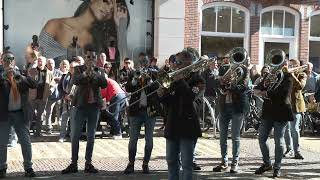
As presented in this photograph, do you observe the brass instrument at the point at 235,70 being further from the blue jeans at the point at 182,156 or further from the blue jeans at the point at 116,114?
the blue jeans at the point at 116,114

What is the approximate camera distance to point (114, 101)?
11.8m

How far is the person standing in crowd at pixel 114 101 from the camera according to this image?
11.8 m

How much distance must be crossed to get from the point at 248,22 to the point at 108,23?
406cm

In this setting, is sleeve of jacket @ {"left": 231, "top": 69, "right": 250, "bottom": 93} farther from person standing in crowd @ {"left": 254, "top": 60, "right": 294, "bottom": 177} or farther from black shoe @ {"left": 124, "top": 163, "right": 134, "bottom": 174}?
black shoe @ {"left": 124, "top": 163, "right": 134, "bottom": 174}

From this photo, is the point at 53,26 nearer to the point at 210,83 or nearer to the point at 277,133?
the point at 210,83

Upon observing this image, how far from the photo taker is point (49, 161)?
30.4 feet

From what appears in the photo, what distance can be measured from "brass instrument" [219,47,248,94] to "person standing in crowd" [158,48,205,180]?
1.91 metres

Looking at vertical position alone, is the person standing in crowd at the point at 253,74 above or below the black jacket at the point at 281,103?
above

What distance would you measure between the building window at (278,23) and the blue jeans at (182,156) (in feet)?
34.2

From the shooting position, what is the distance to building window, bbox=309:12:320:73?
16875 millimetres

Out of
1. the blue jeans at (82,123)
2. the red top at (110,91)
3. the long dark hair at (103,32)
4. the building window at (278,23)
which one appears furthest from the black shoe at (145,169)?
the building window at (278,23)

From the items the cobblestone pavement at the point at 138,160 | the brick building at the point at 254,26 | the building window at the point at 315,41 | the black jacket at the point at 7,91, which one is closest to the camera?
the black jacket at the point at 7,91

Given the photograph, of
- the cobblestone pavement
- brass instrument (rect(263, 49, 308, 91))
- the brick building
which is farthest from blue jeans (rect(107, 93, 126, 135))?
brass instrument (rect(263, 49, 308, 91))

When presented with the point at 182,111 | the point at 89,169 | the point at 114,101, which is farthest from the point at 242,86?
the point at 114,101
